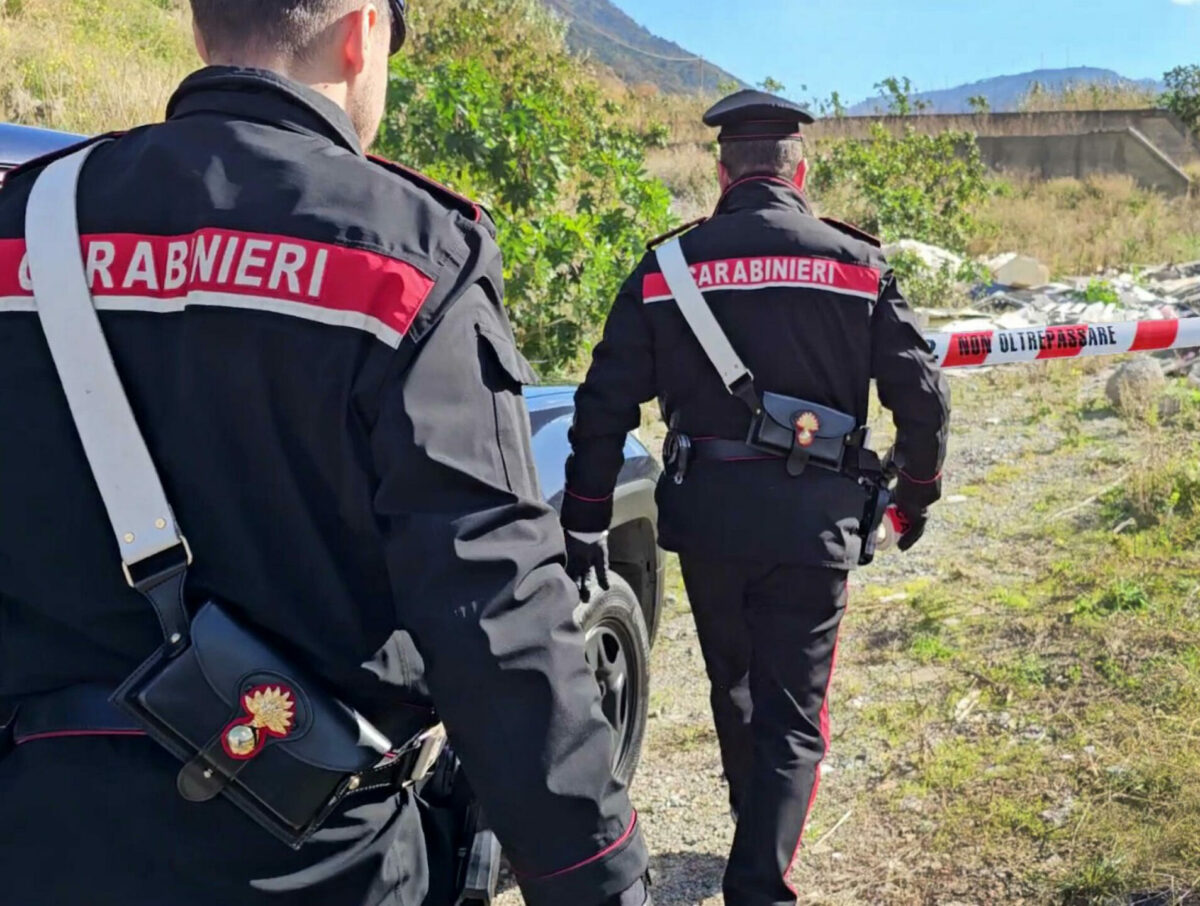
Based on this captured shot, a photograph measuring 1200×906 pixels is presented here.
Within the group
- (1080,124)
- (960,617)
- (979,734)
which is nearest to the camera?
(979,734)

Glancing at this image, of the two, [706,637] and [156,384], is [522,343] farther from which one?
[156,384]

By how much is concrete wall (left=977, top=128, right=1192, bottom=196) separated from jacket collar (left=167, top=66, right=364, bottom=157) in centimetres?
2538

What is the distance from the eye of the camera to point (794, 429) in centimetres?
283

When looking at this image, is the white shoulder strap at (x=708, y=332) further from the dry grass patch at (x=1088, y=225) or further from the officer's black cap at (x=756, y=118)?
the dry grass patch at (x=1088, y=225)

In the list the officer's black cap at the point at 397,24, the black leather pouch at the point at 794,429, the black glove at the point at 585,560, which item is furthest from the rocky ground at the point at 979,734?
the officer's black cap at the point at 397,24

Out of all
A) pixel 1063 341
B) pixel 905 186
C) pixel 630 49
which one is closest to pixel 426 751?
pixel 1063 341

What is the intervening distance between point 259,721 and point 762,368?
6.13 feet

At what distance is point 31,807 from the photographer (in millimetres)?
1278

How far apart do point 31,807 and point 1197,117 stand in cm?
3103

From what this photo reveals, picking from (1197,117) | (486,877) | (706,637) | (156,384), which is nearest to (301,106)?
(156,384)

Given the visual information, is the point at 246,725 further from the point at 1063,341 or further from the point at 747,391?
the point at 1063,341

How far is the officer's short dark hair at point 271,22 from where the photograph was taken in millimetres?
1350

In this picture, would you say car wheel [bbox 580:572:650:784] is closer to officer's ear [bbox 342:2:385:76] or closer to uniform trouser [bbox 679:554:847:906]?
uniform trouser [bbox 679:554:847:906]

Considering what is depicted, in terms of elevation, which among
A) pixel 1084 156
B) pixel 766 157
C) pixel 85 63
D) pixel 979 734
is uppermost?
pixel 85 63
